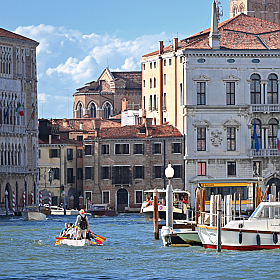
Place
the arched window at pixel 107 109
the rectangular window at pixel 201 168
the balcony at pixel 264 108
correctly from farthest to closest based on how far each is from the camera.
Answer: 1. the arched window at pixel 107 109
2. the balcony at pixel 264 108
3. the rectangular window at pixel 201 168

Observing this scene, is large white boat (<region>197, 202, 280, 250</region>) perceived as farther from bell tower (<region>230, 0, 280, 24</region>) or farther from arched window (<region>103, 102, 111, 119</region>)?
arched window (<region>103, 102, 111, 119</region>)

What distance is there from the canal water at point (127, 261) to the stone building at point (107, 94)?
6778cm

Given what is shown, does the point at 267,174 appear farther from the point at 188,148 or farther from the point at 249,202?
the point at 249,202

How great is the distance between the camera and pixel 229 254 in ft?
110

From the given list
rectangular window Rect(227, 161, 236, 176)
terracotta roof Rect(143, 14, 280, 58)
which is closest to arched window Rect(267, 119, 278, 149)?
rectangular window Rect(227, 161, 236, 176)

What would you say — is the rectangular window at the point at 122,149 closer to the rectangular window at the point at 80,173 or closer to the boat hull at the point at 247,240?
the rectangular window at the point at 80,173

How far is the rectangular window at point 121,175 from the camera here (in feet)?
244

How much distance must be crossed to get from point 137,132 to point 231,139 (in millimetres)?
7690

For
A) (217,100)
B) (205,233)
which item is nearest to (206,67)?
(217,100)

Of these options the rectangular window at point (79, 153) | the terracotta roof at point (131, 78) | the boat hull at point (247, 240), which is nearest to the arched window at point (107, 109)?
the terracotta roof at point (131, 78)

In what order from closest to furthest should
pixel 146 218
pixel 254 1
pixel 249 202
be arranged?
1. pixel 249 202
2. pixel 146 218
3. pixel 254 1

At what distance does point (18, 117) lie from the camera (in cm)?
7019

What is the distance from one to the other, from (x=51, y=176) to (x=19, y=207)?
5.96 metres

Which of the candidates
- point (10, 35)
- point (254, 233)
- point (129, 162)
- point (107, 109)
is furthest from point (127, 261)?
point (107, 109)
